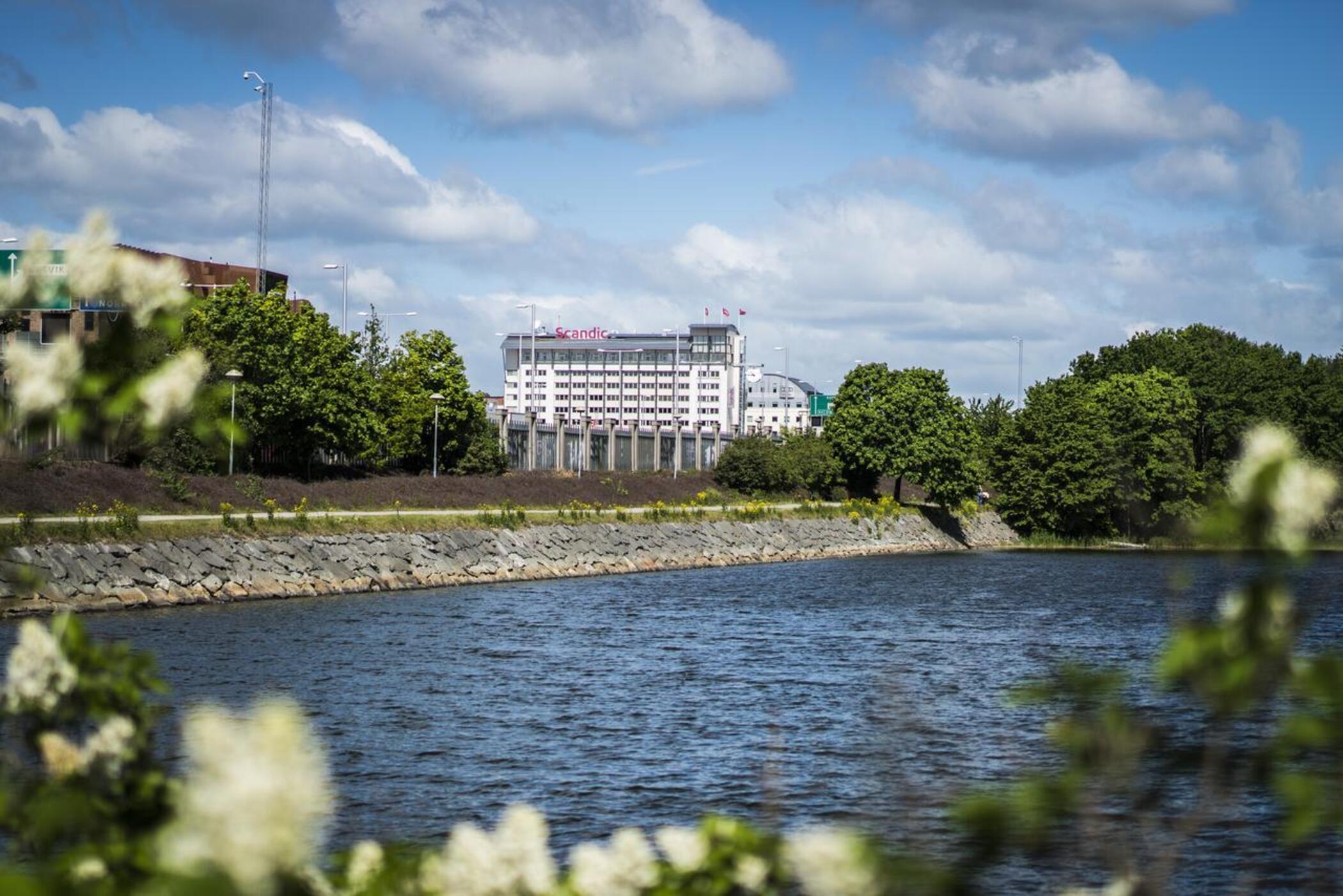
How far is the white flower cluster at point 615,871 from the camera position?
4.96 meters

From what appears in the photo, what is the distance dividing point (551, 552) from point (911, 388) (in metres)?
39.7

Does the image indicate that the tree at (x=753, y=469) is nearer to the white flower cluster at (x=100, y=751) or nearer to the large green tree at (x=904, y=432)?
the large green tree at (x=904, y=432)

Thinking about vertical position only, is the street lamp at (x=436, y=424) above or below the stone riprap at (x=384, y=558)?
above

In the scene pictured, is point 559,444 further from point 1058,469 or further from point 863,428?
point 1058,469

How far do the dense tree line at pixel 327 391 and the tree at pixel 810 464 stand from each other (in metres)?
22.1

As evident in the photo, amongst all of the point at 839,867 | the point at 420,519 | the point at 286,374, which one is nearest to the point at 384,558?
the point at 420,519

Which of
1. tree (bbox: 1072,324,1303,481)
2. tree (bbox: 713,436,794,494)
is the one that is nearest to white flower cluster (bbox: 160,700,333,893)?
tree (bbox: 713,436,794,494)

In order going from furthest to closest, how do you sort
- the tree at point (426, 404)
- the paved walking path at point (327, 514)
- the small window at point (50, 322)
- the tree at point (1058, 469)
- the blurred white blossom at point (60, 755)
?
the tree at point (1058, 469)
the small window at point (50, 322)
the tree at point (426, 404)
the paved walking path at point (327, 514)
the blurred white blossom at point (60, 755)

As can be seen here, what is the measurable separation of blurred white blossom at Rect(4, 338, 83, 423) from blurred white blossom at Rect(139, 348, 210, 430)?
290mm

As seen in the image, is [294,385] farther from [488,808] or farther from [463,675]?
[488,808]

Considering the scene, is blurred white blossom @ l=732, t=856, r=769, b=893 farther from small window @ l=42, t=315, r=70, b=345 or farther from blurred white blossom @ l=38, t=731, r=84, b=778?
small window @ l=42, t=315, r=70, b=345

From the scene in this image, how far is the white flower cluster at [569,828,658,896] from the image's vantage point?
496 cm

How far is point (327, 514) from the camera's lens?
52.2 metres

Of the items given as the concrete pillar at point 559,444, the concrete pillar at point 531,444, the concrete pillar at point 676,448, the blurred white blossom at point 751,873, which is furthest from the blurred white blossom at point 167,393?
the concrete pillar at point 676,448
